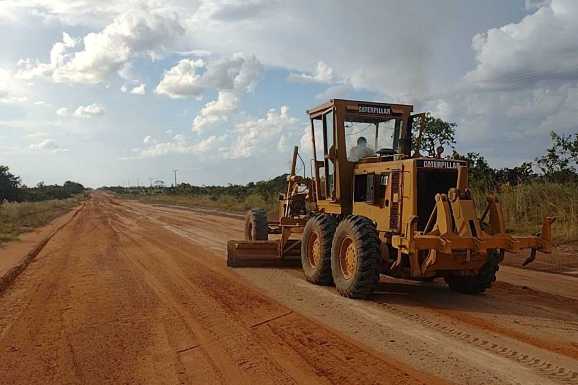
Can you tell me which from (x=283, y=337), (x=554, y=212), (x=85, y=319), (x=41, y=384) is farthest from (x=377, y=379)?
(x=554, y=212)

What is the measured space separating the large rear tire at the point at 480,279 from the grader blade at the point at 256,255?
12.5 feet

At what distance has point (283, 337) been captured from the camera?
6227mm

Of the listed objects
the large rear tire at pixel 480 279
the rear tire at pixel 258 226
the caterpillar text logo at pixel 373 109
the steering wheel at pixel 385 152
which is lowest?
the large rear tire at pixel 480 279

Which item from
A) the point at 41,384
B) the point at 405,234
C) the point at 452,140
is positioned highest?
the point at 452,140

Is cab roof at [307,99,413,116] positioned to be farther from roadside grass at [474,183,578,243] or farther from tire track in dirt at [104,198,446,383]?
roadside grass at [474,183,578,243]

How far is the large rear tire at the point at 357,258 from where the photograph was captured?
798cm

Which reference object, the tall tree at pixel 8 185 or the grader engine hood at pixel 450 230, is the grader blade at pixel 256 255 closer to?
the grader engine hood at pixel 450 230

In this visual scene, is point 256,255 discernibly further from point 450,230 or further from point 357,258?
point 450,230

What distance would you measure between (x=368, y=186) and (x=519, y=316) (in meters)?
3.11

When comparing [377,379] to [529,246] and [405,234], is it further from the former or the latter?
[529,246]

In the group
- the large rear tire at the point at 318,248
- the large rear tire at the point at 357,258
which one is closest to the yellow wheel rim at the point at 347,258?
the large rear tire at the point at 357,258

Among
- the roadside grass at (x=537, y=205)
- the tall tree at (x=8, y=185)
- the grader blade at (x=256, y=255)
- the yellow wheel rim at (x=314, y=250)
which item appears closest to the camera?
the yellow wheel rim at (x=314, y=250)

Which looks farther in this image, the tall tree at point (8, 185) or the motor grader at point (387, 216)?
the tall tree at point (8, 185)

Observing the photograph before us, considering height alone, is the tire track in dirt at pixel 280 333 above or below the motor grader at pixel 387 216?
below
